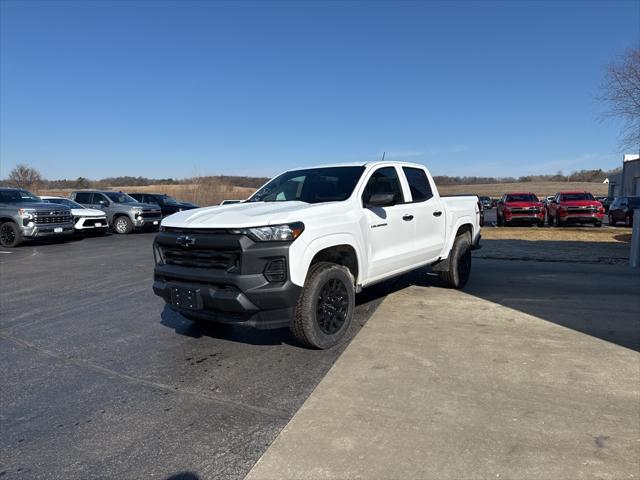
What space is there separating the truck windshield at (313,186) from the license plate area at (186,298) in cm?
175

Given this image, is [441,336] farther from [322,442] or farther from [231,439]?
[231,439]

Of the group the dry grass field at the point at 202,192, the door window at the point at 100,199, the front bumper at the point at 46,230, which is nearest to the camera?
the front bumper at the point at 46,230

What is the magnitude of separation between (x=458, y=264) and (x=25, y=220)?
13.1 meters

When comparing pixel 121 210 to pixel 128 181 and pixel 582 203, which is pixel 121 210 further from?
pixel 128 181

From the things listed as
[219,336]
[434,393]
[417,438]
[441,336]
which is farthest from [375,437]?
[219,336]

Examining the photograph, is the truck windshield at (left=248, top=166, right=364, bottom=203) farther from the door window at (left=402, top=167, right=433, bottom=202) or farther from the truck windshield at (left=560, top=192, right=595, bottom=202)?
the truck windshield at (left=560, top=192, right=595, bottom=202)

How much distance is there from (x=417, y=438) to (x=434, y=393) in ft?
2.26

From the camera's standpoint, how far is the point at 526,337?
4812 millimetres

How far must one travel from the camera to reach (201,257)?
4242 mm

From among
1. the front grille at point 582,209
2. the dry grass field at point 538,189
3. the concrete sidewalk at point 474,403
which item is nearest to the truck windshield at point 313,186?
the concrete sidewalk at point 474,403

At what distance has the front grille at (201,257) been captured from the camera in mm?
4031

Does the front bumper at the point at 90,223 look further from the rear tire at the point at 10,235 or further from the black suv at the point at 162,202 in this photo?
the black suv at the point at 162,202

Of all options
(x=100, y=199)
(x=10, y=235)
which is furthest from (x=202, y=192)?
(x=10, y=235)

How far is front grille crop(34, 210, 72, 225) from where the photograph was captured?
1388cm
